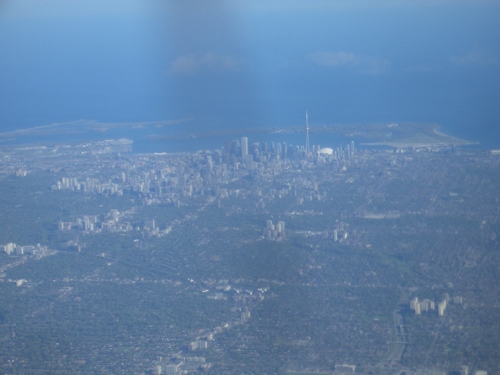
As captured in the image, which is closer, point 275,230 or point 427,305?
point 427,305

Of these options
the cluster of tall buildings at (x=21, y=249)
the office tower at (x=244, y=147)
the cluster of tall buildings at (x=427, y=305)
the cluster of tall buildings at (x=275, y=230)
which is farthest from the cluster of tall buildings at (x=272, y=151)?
the cluster of tall buildings at (x=427, y=305)

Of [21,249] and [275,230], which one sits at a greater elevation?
[275,230]

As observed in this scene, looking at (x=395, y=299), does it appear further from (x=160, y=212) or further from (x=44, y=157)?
(x=44, y=157)

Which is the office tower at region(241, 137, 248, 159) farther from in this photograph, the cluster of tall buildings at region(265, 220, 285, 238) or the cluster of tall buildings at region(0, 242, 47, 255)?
the cluster of tall buildings at region(0, 242, 47, 255)

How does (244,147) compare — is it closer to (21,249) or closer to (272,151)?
(272,151)

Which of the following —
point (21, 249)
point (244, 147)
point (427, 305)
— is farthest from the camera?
point (244, 147)

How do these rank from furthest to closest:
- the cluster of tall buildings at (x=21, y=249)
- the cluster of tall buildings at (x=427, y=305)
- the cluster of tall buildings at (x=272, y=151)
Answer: the cluster of tall buildings at (x=272, y=151) < the cluster of tall buildings at (x=21, y=249) < the cluster of tall buildings at (x=427, y=305)

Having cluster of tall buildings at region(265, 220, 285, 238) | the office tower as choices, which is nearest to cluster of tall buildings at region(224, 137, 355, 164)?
the office tower

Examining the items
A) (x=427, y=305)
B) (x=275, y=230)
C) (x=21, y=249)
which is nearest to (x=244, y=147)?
(x=275, y=230)

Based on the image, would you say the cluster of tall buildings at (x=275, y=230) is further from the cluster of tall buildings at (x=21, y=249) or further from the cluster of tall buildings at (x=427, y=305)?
the cluster of tall buildings at (x=21, y=249)

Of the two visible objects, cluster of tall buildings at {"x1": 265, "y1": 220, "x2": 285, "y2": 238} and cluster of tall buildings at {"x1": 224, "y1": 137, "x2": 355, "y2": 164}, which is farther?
cluster of tall buildings at {"x1": 224, "y1": 137, "x2": 355, "y2": 164}

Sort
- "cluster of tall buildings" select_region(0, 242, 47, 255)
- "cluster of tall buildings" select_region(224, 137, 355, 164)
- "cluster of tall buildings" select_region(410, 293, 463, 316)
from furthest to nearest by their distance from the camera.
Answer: "cluster of tall buildings" select_region(224, 137, 355, 164) < "cluster of tall buildings" select_region(0, 242, 47, 255) < "cluster of tall buildings" select_region(410, 293, 463, 316)
